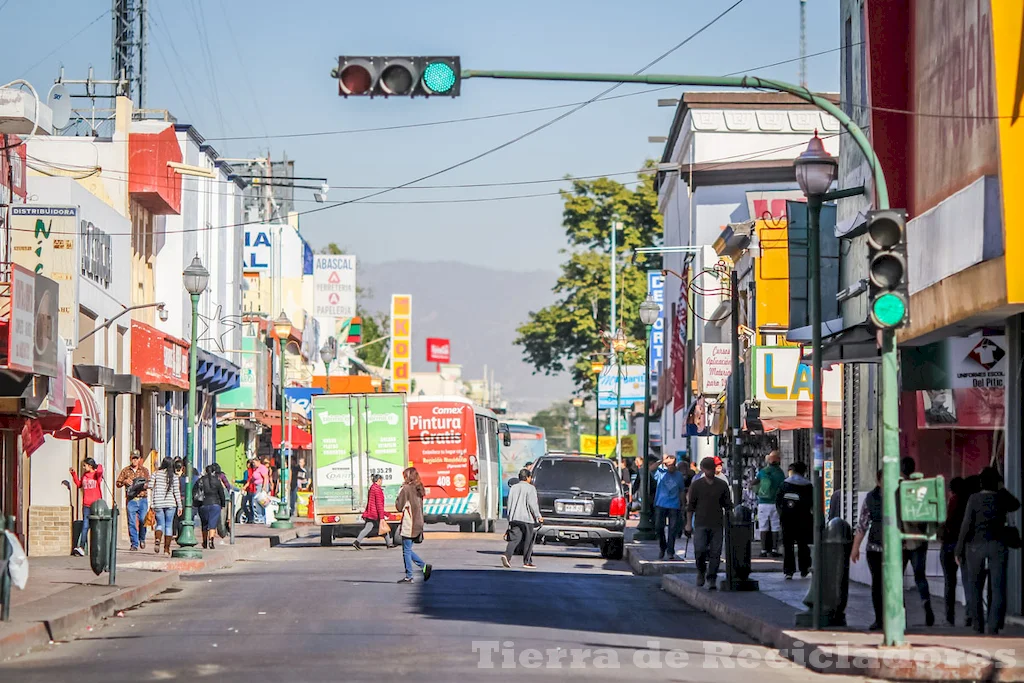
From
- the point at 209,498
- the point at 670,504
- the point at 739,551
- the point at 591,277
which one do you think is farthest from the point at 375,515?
the point at 591,277

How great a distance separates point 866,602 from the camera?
2092 cm

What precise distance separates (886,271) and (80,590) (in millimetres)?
12520

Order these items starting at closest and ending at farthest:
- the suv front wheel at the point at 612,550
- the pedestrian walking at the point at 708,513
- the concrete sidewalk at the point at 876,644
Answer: the concrete sidewalk at the point at 876,644 < the pedestrian walking at the point at 708,513 < the suv front wheel at the point at 612,550

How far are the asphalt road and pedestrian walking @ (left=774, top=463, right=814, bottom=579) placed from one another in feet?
6.91

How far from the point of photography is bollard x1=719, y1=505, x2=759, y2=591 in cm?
2203

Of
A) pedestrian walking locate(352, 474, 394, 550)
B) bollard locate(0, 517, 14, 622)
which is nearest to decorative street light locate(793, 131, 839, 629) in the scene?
bollard locate(0, 517, 14, 622)

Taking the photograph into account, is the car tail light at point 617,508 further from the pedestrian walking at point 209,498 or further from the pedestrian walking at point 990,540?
the pedestrian walking at point 990,540

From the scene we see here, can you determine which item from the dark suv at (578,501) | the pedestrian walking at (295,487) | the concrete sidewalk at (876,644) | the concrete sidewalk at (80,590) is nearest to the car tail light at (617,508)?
the dark suv at (578,501)

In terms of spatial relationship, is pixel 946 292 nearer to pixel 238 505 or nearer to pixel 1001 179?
pixel 1001 179

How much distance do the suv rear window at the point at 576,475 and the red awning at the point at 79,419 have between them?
9016 mm

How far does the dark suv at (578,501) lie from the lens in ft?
111

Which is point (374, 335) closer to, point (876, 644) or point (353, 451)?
point (353, 451)

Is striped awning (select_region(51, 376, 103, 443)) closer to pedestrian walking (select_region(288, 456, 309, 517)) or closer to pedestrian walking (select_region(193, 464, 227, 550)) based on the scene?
pedestrian walking (select_region(193, 464, 227, 550))

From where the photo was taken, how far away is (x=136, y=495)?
3234cm
